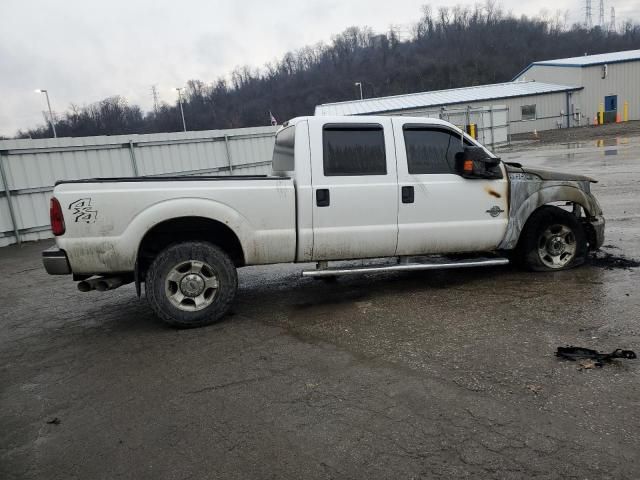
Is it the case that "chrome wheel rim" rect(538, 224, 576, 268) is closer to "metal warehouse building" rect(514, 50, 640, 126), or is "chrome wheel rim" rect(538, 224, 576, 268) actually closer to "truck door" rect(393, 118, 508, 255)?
"truck door" rect(393, 118, 508, 255)

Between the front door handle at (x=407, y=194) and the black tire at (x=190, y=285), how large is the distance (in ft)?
6.32

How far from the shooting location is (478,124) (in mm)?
27406

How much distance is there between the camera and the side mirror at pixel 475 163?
535 cm

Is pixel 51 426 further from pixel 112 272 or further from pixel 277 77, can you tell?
pixel 277 77

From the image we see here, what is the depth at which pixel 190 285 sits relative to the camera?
193 inches

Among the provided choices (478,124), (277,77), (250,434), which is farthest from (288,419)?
(277,77)

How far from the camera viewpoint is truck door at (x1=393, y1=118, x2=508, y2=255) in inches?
211

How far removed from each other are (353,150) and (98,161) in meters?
9.82

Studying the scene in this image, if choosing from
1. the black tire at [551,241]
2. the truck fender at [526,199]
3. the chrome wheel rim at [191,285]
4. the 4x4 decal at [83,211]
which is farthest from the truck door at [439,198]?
the 4x4 decal at [83,211]

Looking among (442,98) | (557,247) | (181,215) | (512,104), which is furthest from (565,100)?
(181,215)

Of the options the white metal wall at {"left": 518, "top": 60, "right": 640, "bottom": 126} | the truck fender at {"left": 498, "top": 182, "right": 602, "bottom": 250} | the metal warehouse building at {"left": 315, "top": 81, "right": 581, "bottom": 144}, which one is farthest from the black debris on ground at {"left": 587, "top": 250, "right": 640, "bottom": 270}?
the white metal wall at {"left": 518, "top": 60, "right": 640, "bottom": 126}

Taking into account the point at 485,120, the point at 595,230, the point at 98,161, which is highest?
the point at 485,120

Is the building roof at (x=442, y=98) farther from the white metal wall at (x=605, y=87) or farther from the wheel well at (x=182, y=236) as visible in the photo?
the wheel well at (x=182, y=236)

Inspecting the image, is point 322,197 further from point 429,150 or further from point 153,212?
point 153,212
